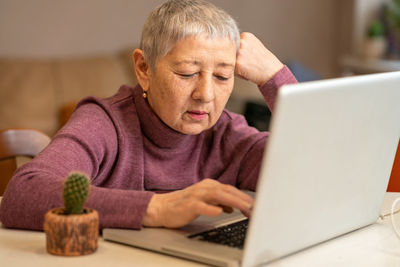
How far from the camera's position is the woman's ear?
1625 mm

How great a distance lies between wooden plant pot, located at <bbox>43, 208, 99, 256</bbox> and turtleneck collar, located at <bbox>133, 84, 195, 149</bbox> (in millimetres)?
508

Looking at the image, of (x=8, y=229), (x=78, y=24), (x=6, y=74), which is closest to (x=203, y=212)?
(x=8, y=229)

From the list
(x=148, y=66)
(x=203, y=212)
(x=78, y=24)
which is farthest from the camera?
(x=78, y=24)

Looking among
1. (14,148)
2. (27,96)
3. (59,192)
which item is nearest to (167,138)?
(59,192)

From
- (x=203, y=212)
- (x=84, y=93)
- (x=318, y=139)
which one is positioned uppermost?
(x=318, y=139)

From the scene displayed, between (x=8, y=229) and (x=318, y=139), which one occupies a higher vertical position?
(x=318, y=139)

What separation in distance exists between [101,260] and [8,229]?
0.93ft

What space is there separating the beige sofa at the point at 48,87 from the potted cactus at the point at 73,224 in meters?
2.73

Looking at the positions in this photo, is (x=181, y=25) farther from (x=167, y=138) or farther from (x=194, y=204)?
(x=194, y=204)

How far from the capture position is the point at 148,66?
→ 1.60 meters

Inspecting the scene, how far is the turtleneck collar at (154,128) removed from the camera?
5.27 ft

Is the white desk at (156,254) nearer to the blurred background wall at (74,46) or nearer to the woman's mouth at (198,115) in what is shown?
the woman's mouth at (198,115)

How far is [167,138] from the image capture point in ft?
5.32

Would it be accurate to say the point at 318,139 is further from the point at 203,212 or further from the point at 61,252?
the point at 61,252
